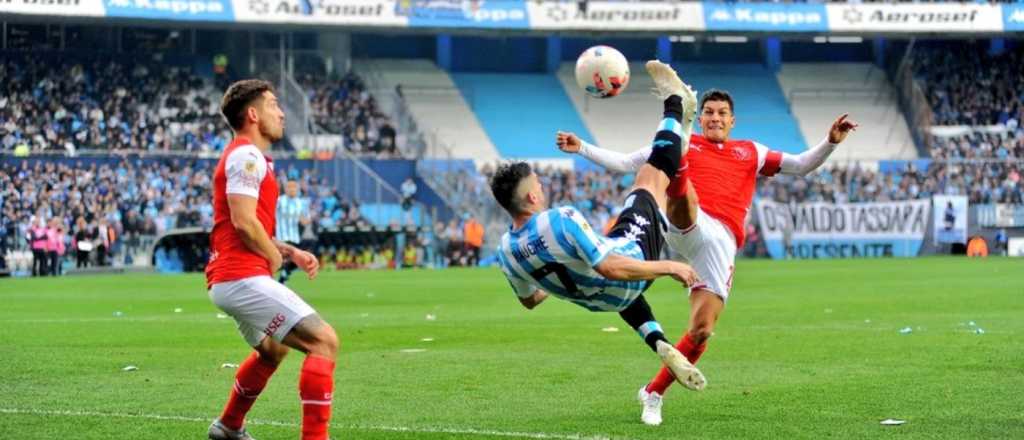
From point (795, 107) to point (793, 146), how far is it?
9.87ft

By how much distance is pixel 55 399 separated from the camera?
1162 cm

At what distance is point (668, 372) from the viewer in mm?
10555

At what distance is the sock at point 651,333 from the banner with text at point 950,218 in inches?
1662

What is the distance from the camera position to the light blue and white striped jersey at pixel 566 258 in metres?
9.37

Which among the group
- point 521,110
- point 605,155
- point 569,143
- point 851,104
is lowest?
point 521,110

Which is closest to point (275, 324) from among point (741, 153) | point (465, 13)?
point (741, 153)

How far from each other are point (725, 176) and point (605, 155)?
37.0 inches

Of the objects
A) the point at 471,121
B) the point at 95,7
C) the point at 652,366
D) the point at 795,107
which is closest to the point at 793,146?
the point at 795,107

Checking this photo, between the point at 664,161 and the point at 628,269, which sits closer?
the point at 628,269

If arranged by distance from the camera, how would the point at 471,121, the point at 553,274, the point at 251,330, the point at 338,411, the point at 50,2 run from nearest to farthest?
the point at 251,330
the point at 553,274
the point at 338,411
the point at 50,2
the point at 471,121

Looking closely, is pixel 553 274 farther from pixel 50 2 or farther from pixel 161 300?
pixel 50 2

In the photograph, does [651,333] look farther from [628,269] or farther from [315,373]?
[315,373]

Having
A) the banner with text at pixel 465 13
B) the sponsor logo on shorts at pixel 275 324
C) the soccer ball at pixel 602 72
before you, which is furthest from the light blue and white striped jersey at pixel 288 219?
the banner with text at pixel 465 13

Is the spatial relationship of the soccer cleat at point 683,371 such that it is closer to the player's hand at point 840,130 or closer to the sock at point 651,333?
the sock at point 651,333
